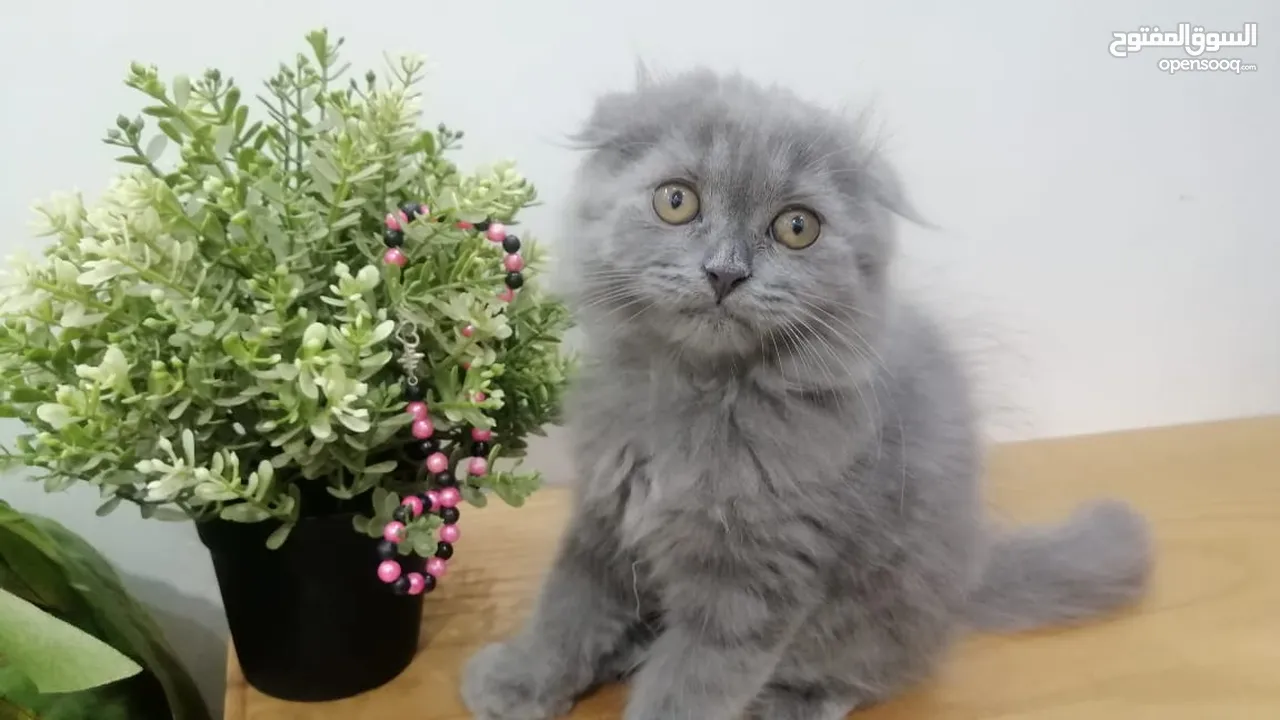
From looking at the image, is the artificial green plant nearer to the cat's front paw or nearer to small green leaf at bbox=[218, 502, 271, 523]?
small green leaf at bbox=[218, 502, 271, 523]

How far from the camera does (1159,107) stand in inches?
38.3

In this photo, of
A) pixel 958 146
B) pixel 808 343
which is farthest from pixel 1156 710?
pixel 958 146

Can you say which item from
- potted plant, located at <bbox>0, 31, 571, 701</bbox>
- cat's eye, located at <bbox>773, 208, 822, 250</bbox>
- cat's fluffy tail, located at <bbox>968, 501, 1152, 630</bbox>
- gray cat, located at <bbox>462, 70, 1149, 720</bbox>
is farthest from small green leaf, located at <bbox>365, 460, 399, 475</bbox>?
cat's fluffy tail, located at <bbox>968, 501, 1152, 630</bbox>

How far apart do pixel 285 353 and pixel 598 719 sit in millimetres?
311

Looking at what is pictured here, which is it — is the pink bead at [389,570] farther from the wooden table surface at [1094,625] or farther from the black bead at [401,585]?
the wooden table surface at [1094,625]

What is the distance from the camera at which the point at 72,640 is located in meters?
0.51

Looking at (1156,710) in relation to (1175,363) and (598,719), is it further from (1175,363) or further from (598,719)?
(1175,363)

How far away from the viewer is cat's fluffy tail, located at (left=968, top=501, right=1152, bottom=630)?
76cm

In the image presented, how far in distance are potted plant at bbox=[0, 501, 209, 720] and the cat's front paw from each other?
196 mm

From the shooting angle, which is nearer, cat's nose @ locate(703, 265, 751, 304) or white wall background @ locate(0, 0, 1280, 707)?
cat's nose @ locate(703, 265, 751, 304)

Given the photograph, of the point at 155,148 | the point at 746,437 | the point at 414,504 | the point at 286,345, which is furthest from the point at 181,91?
Result: the point at 746,437

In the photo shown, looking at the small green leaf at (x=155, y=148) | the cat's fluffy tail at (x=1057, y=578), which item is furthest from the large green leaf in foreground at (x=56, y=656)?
the cat's fluffy tail at (x=1057, y=578)

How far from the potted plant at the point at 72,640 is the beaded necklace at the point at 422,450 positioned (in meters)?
0.14

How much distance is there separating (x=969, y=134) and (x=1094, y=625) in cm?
44
